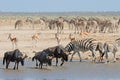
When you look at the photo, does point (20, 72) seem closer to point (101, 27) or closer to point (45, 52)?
point (45, 52)

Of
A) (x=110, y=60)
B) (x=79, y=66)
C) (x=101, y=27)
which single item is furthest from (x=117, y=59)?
(x=101, y=27)

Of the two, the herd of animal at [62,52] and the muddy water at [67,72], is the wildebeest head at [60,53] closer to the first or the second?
the herd of animal at [62,52]

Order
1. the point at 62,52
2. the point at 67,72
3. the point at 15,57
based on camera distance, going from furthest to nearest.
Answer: the point at 62,52 → the point at 15,57 → the point at 67,72

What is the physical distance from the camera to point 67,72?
706 inches

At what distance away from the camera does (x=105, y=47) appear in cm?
2120

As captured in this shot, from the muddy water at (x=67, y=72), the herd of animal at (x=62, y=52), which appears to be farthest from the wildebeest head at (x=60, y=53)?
the muddy water at (x=67, y=72)

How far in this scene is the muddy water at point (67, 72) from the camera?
1662cm

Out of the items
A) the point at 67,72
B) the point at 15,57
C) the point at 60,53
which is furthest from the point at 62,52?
the point at 15,57

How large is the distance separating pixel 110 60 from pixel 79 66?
7.32 ft

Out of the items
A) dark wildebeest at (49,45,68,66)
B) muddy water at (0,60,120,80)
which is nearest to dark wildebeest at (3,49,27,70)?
muddy water at (0,60,120,80)

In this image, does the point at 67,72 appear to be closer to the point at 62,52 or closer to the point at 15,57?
the point at 62,52

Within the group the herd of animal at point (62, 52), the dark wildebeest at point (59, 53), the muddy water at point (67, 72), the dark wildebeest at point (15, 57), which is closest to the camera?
the muddy water at point (67, 72)

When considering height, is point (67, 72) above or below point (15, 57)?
below

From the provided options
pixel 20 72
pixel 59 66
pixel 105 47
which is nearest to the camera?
pixel 20 72
